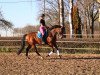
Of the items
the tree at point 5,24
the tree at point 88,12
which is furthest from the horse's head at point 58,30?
the tree at point 5,24

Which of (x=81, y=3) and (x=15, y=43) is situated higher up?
(x=81, y=3)

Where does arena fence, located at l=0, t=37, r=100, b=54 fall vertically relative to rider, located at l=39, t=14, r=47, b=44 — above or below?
below

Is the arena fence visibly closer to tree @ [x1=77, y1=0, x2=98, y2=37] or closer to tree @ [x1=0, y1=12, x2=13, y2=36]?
tree @ [x1=77, y1=0, x2=98, y2=37]

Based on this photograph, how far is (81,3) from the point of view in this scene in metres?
58.7

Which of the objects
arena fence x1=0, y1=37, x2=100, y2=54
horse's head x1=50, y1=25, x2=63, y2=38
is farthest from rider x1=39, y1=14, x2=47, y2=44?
arena fence x1=0, y1=37, x2=100, y2=54

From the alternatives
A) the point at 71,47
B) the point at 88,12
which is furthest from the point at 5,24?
the point at 71,47

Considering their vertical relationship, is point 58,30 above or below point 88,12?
below

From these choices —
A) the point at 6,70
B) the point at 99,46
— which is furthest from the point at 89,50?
the point at 6,70

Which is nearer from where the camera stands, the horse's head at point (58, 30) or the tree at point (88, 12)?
the horse's head at point (58, 30)

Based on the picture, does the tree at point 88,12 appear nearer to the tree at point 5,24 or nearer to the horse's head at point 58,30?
the tree at point 5,24

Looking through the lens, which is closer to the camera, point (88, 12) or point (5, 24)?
point (88, 12)

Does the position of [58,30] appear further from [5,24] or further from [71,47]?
[5,24]

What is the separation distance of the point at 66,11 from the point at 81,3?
11.4 m

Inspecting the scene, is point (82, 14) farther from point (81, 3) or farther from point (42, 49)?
point (42, 49)
